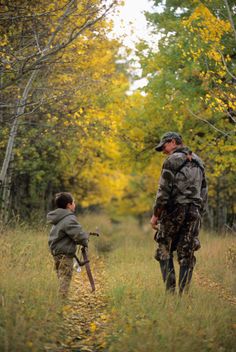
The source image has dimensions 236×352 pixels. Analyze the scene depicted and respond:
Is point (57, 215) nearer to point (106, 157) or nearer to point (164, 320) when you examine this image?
point (164, 320)

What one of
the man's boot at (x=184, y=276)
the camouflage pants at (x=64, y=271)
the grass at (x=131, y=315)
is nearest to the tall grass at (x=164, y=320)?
the grass at (x=131, y=315)

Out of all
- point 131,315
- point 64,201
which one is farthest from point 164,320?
point 64,201

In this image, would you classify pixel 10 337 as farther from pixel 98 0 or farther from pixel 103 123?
pixel 103 123

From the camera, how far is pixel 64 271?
6.07 metres

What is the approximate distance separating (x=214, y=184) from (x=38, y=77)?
931 cm

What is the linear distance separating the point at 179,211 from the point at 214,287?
2.29 metres

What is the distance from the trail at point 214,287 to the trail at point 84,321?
1.62 m

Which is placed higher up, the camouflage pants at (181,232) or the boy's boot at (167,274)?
the camouflage pants at (181,232)

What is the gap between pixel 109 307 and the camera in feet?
19.2

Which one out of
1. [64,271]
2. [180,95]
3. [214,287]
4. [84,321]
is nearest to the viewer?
[84,321]

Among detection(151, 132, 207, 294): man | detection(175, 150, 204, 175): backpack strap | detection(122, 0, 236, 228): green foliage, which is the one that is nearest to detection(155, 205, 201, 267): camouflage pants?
detection(151, 132, 207, 294): man

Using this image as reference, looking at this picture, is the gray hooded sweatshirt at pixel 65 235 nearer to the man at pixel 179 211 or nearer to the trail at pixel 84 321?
the trail at pixel 84 321

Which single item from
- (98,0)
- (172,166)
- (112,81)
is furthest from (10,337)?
(112,81)

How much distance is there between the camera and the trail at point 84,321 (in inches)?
178
